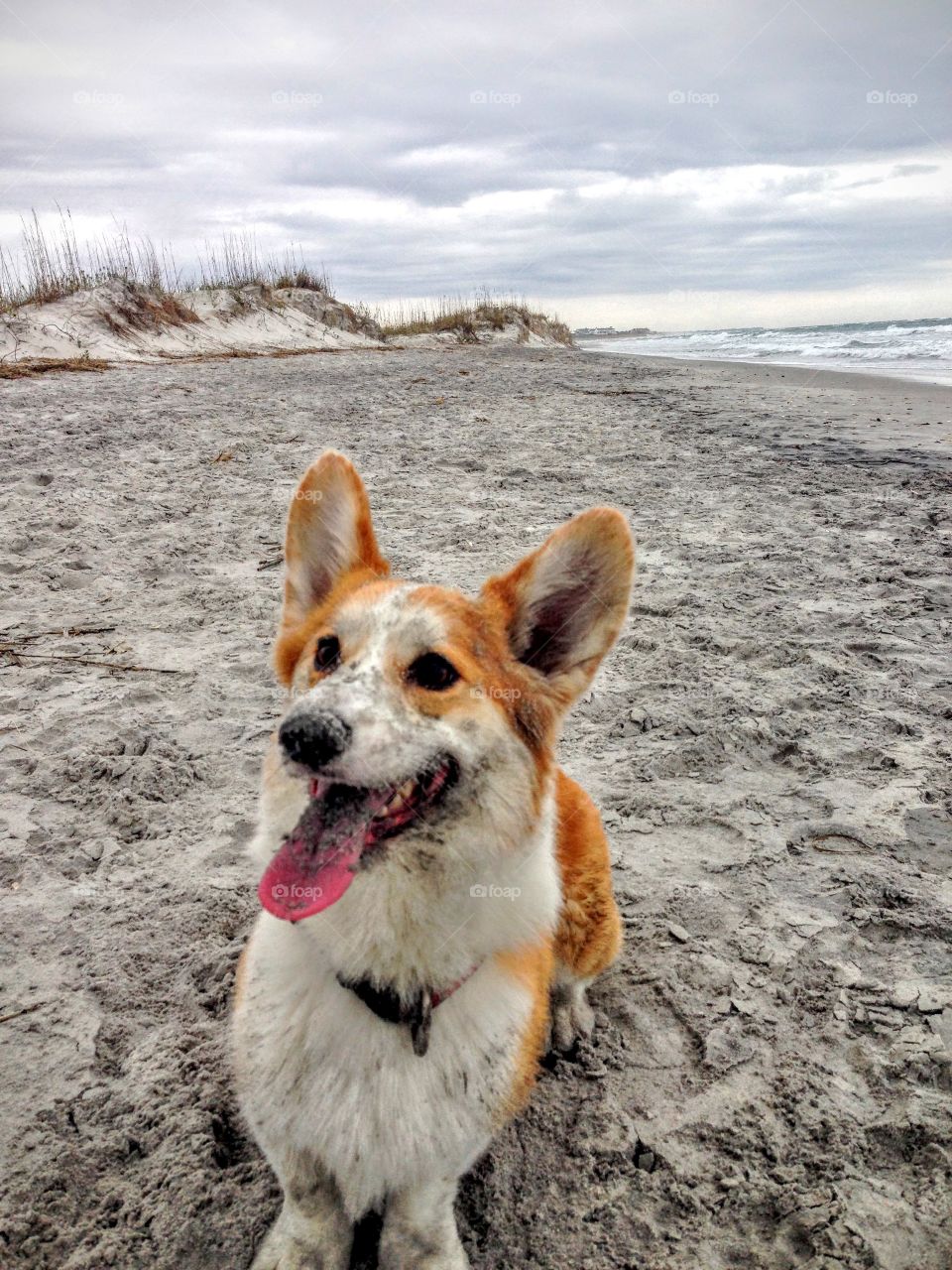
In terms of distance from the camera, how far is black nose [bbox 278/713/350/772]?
157 centimetres

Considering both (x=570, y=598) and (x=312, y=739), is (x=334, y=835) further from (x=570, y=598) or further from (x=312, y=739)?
(x=570, y=598)

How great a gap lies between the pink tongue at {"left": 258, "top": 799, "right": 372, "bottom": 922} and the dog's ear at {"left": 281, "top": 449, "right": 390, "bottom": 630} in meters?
0.73

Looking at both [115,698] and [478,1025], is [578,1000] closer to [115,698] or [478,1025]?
[478,1025]

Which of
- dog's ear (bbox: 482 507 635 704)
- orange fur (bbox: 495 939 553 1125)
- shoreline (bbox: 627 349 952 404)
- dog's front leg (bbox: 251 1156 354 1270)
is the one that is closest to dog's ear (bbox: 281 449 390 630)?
dog's ear (bbox: 482 507 635 704)

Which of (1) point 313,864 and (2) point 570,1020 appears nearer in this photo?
(1) point 313,864

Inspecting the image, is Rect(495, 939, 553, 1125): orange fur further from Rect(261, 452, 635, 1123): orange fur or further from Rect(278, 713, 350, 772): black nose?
Rect(278, 713, 350, 772): black nose

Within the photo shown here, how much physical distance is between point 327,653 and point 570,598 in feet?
2.12

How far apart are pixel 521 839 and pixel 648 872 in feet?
4.31

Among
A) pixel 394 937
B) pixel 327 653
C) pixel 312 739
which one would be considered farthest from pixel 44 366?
pixel 394 937

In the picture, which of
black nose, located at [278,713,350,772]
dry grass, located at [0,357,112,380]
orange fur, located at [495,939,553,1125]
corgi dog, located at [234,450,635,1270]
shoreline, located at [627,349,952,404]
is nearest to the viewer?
black nose, located at [278,713,350,772]

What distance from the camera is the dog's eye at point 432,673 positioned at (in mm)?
1900

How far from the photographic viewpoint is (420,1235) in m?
1.74

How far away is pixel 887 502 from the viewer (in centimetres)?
656

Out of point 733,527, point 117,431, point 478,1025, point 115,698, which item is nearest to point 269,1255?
point 478,1025
